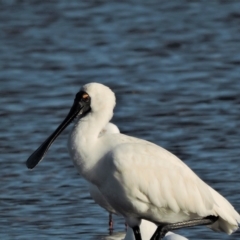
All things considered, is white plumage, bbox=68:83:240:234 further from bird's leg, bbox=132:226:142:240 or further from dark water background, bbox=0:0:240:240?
dark water background, bbox=0:0:240:240

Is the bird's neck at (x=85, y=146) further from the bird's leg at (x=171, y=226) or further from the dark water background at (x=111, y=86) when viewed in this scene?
the dark water background at (x=111, y=86)

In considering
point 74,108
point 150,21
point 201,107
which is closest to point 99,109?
point 74,108

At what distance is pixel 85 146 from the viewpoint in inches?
308

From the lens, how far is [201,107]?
13984 millimetres

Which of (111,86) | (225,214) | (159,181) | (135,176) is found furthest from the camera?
(111,86)

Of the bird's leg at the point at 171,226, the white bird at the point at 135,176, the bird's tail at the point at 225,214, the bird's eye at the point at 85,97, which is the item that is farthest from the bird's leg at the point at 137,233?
the bird's eye at the point at 85,97

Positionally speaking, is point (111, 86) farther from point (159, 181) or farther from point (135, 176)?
point (135, 176)

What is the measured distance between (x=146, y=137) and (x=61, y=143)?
965mm

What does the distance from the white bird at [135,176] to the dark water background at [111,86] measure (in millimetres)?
1084

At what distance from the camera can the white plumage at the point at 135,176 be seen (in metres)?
7.89

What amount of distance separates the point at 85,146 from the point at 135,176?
1.50 ft

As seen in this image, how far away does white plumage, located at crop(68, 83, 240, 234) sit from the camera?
7.89 meters

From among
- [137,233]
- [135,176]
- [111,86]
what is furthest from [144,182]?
[111,86]

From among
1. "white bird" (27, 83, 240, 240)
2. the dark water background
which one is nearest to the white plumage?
"white bird" (27, 83, 240, 240)
